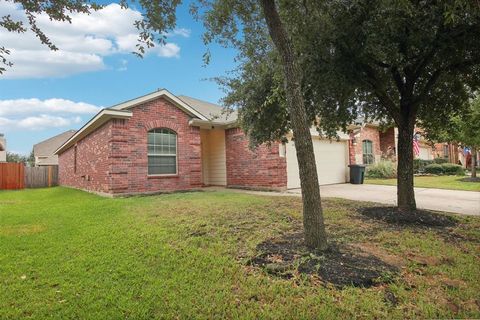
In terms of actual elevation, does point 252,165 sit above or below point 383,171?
above

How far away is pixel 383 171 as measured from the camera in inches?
733

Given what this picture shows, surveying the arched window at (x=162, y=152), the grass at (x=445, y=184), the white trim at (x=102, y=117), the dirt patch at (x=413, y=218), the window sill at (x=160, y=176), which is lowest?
the dirt patch at (x=413, y=218)

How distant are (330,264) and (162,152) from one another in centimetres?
1022

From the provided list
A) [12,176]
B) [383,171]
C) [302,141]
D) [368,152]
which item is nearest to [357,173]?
[383,171]

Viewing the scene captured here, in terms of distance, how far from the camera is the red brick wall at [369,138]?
762 inches

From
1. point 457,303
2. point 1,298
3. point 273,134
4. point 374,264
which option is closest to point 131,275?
point 1,298

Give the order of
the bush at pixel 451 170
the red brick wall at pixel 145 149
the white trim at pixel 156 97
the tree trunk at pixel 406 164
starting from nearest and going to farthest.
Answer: the tree trunk at pixel 406 164, the white trim at pixel 156 97, the red brick wall at pixel 145 149, the bush at pixel 451 170

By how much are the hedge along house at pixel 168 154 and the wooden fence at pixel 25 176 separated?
931 cm

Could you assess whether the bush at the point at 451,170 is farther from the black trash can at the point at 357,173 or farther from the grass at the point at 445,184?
the black trash can at the point at 357,173

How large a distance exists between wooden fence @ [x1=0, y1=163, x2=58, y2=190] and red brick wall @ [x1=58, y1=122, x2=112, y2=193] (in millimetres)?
5096

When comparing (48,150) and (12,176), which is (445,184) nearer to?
(12,176)

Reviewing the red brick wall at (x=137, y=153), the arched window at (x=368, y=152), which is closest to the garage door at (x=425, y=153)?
the arched window at (x=368, y=152)

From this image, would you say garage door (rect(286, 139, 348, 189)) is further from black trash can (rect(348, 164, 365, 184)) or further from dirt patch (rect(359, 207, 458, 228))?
dirt patch (rect(359, 207, 458, 228))

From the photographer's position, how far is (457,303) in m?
2.86
